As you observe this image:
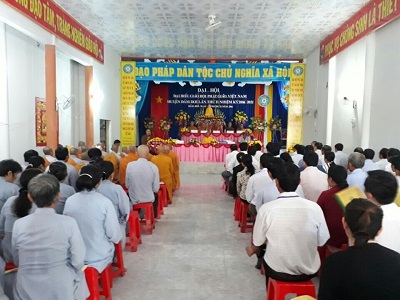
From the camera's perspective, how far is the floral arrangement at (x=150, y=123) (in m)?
13.7

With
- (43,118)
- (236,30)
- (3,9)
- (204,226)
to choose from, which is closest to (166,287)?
(204,226)

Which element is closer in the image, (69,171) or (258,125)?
(69,171)

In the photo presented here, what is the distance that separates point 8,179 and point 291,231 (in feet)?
8.34

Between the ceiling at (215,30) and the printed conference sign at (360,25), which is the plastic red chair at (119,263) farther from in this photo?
the printed conference sign at (360,25)

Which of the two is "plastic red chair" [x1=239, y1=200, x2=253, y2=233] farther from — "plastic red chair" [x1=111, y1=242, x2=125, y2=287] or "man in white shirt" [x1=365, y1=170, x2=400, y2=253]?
"man in white shirt" [x1=365, y1=170, x2=400, y2=253]

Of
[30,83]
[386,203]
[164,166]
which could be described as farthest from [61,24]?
[386,203]

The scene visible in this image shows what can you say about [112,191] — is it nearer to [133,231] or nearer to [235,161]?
[133,231]

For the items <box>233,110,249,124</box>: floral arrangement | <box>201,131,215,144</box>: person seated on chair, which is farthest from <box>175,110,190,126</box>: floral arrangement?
<box>201,131,215,144</box>: person seated on chair

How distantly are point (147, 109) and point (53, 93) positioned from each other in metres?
8.40

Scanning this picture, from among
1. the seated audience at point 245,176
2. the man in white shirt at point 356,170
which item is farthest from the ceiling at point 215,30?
the man in white shirt at point 356,170

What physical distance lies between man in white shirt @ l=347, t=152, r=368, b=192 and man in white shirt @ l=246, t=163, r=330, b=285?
54.8 inches

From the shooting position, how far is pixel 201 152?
1012cm

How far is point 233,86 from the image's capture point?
49.8ft

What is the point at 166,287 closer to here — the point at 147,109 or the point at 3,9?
the point at 3,9
